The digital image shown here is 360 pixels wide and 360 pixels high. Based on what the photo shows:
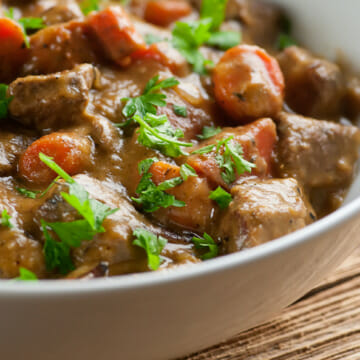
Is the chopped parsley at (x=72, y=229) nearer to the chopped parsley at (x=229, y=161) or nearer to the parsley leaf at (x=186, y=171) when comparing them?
the parsley leaf at (x=186, y=171)

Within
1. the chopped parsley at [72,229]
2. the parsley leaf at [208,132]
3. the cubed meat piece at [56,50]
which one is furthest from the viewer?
the cubed meat piece at [56,50]

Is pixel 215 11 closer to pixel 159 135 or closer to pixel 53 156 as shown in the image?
pixel 159 135

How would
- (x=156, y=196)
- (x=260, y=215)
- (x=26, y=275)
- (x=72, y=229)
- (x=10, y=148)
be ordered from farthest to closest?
(x=10, y=148), (x=156, y=196), (x=260, y=215), (x=72, y=229), (x=26, y=275)

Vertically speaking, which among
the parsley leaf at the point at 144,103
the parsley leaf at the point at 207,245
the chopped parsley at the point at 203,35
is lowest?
the parsley leaf at the point at 207,245

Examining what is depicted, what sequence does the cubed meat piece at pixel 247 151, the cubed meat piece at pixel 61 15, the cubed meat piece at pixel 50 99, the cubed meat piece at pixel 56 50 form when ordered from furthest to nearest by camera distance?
the cubed meat piece at pixel 61 15
the cubed meat piece at pixel 56 50
the cubed meat piece at pixel 50 99
the cubed meat piece at pixel 247 151

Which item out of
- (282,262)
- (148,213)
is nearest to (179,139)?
(148,213)

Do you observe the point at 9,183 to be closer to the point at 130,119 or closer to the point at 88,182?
the point at 88,182

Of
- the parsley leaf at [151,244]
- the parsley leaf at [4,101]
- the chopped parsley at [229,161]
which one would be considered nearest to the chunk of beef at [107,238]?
the parsley leaf at [151,244]

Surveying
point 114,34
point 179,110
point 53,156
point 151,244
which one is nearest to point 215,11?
point 114,34
